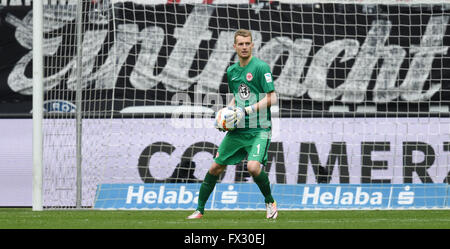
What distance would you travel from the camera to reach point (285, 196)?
472 inches

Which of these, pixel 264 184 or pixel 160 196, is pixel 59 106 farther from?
pixel 264 184

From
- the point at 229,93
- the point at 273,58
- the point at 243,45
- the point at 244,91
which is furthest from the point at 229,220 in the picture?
the point at 273,58

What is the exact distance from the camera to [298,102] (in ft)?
43.2

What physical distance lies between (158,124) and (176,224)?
4168 mm

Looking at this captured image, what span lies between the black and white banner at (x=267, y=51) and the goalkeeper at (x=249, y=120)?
3532 millimetres

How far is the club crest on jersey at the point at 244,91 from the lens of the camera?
31.4 ft

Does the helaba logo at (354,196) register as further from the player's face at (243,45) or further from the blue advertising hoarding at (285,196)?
the player's face at (243,45)

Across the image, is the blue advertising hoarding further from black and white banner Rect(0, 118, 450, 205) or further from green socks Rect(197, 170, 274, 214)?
green socks Rect(197, 170, 274, 214)

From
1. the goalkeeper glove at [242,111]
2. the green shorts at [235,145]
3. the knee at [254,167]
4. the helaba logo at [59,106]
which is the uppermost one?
the goalkeeper glove at [242,111]

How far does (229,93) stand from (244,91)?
143 inches

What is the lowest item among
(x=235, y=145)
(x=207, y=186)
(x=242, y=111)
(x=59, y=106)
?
(x=207, y=186)

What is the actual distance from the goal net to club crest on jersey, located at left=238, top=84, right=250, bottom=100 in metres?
2.70

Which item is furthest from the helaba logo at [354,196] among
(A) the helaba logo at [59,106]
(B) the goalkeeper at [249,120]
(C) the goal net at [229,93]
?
(A) the helaba logo at [59,106]

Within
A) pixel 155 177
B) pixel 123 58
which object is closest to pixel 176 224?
pixel 155 177
